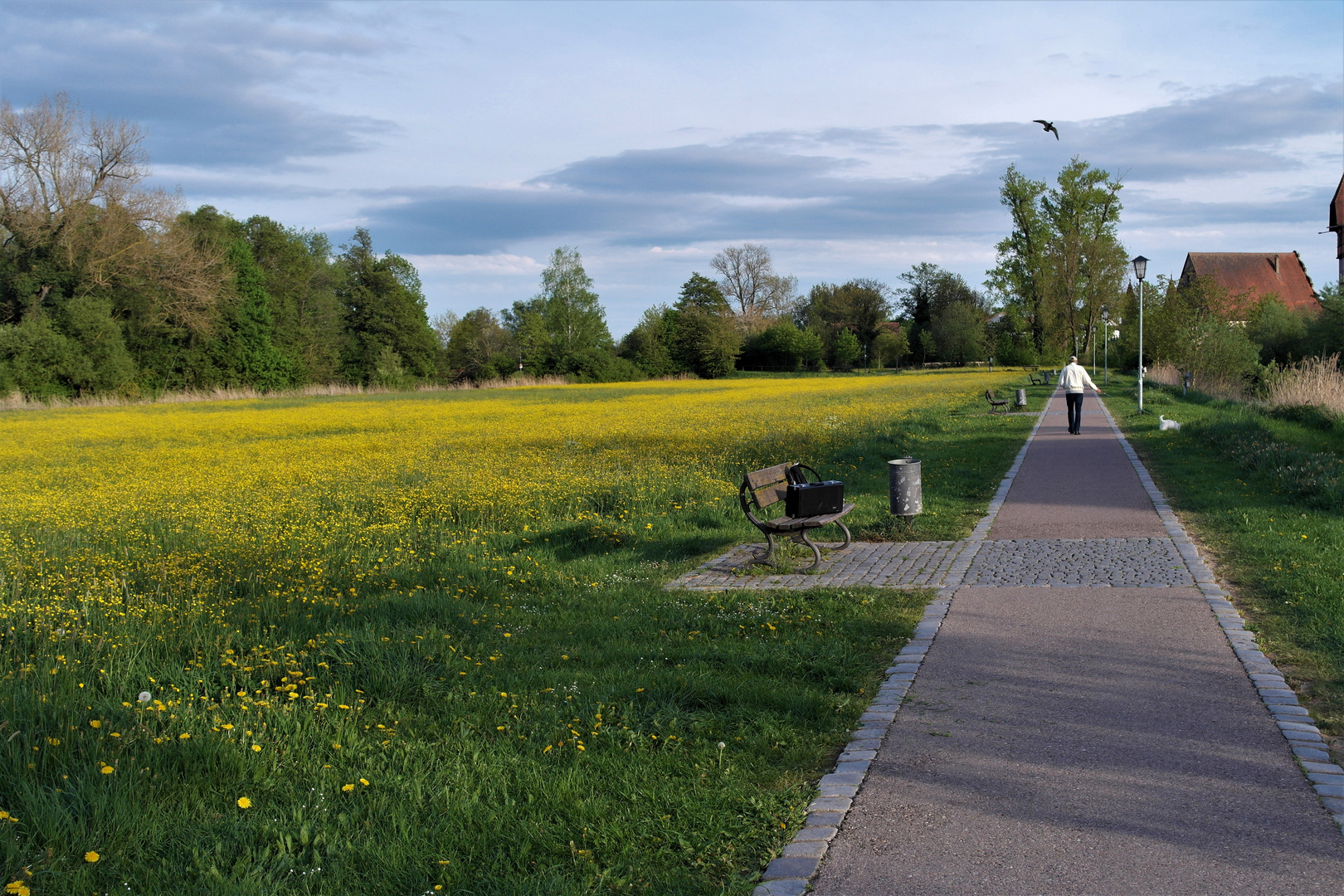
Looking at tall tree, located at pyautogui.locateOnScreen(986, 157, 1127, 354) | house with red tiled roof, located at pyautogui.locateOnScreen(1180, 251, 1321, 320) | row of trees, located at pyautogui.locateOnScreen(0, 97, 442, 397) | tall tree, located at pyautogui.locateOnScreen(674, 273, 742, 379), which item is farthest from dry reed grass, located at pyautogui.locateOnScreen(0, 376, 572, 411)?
house with red tiled roof, located at pyautogui.locateOnScreen(1180, 251, 1321, 320)

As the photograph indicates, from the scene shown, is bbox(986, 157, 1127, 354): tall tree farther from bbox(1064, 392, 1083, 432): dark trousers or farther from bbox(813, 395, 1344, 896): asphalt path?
bbox(813, 395, 1344, 896): asphalt path

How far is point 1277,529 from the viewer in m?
9.14

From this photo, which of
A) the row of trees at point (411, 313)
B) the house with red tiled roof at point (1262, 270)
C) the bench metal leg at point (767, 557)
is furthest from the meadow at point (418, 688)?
the house with red tiled roof at point (1262, 270)

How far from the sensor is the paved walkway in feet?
10.8

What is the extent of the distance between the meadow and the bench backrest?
868mm

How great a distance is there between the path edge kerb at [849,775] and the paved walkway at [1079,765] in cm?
1

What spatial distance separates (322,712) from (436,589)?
10.1 feet

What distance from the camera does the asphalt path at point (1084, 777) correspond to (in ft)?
10.7

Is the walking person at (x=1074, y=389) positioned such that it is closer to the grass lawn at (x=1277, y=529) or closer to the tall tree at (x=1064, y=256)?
the grass lawn at (x=1277, y=529)

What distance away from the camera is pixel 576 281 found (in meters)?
90.1

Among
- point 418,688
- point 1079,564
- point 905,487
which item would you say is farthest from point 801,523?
point 418,688

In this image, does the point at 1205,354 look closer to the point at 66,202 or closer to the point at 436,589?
the point at 436,589

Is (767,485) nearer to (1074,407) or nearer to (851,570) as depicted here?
(851,570)

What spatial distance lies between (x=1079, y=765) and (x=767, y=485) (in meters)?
5.73
